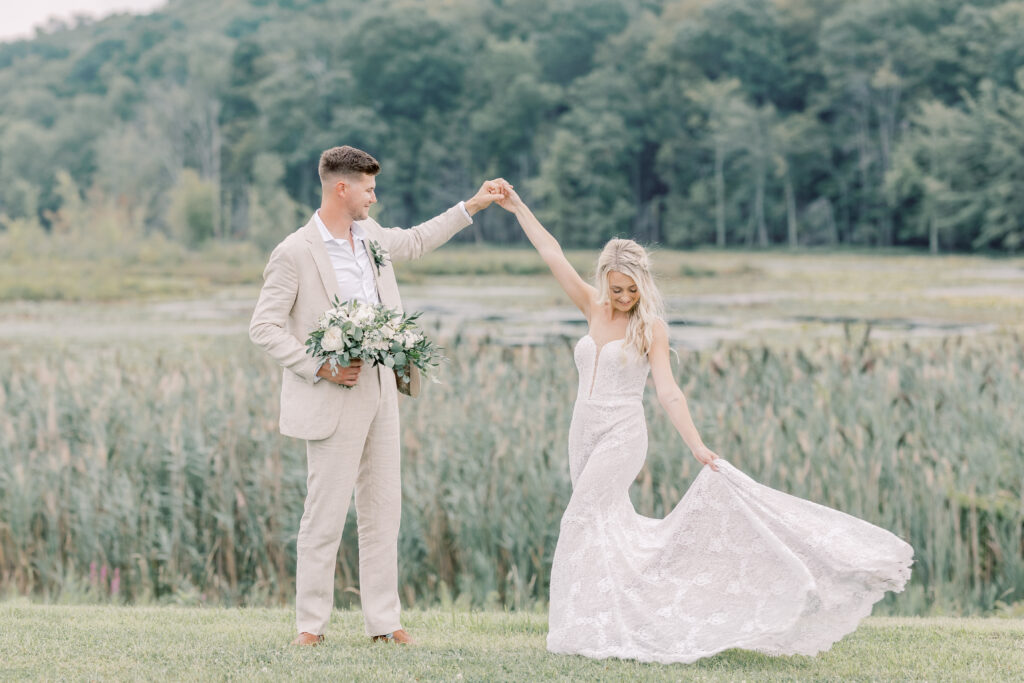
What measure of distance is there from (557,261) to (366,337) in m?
1.05

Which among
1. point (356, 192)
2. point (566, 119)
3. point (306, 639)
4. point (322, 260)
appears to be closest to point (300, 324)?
point (322, 260)

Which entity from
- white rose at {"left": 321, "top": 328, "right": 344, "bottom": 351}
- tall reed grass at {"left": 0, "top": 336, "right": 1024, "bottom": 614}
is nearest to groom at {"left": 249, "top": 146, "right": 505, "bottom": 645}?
white rose at {"left": 321, "top": 328, "right": 344, "bottom": 351}

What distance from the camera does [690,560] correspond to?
402cm

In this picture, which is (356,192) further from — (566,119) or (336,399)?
(566,119)

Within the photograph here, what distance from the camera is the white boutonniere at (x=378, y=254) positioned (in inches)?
163

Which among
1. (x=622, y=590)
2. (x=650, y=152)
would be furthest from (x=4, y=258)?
(x=622, y=590)

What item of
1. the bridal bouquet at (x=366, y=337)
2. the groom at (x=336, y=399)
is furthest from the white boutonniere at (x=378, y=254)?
the bridal bouquet at (x=366, y=337)

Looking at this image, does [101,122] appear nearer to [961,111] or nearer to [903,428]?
[961,111]

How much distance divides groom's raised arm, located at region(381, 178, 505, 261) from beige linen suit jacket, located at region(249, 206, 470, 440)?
0.46 metres

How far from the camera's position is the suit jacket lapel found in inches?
159

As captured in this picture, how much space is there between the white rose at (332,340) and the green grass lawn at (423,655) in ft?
3.78

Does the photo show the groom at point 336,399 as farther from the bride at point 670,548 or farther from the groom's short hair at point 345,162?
the bride at point 670,548

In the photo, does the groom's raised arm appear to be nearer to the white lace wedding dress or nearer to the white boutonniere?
the white boutonniere

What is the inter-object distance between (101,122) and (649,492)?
78.8 ft
